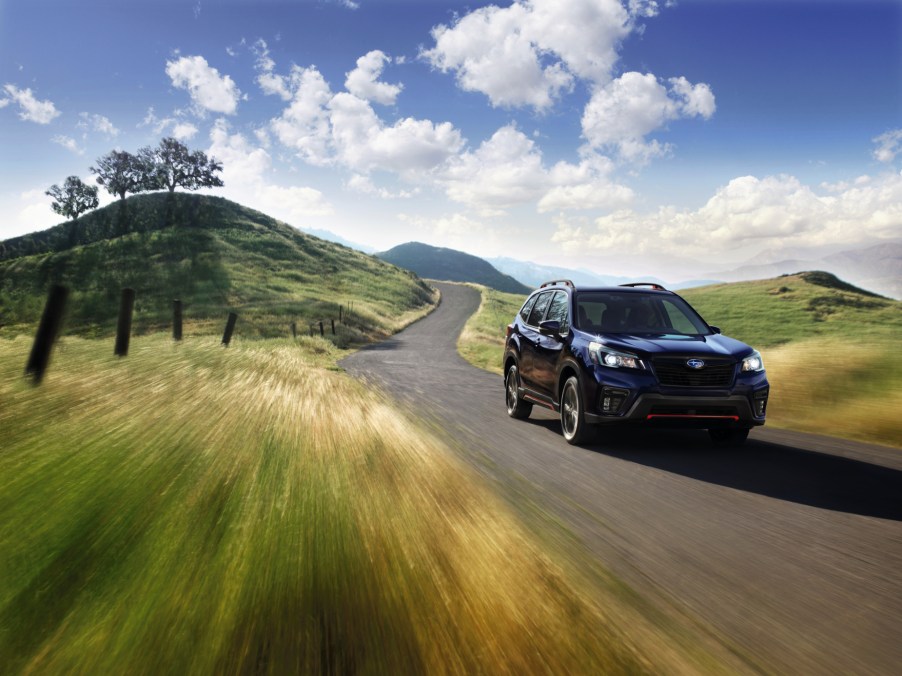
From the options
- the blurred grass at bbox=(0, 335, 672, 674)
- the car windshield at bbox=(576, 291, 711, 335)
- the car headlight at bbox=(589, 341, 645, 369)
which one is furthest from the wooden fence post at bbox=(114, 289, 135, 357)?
the car windshield at bbox=(576, 291, 711, 335)

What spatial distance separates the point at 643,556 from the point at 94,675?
2898 millimetres

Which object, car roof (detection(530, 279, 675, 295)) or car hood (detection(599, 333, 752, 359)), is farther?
car roof (detection(530, 279, 675, 295))

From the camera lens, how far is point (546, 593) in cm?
326

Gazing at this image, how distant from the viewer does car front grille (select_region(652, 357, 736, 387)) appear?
712 centimetres

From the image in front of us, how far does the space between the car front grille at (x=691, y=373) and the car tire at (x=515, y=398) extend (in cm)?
299

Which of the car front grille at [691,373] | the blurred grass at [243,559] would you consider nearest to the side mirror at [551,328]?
the car front grille at [691,373]

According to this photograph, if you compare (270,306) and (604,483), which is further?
(270,306)

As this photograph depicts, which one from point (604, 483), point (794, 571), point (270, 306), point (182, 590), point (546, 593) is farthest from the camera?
point (270, 306)

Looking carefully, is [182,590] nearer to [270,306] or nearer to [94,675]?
[94,675]

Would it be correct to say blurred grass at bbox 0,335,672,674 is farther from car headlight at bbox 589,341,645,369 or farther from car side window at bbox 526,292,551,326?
car side window at bbox 526,292,551,326

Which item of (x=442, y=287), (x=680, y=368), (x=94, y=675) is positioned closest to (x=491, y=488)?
(x=680, y=368)

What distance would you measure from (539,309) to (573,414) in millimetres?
2632

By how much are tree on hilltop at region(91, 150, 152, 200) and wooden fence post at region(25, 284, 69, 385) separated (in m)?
98.5

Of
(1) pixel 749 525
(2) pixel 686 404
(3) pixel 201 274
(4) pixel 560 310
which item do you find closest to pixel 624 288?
(4) pixel 560 310
